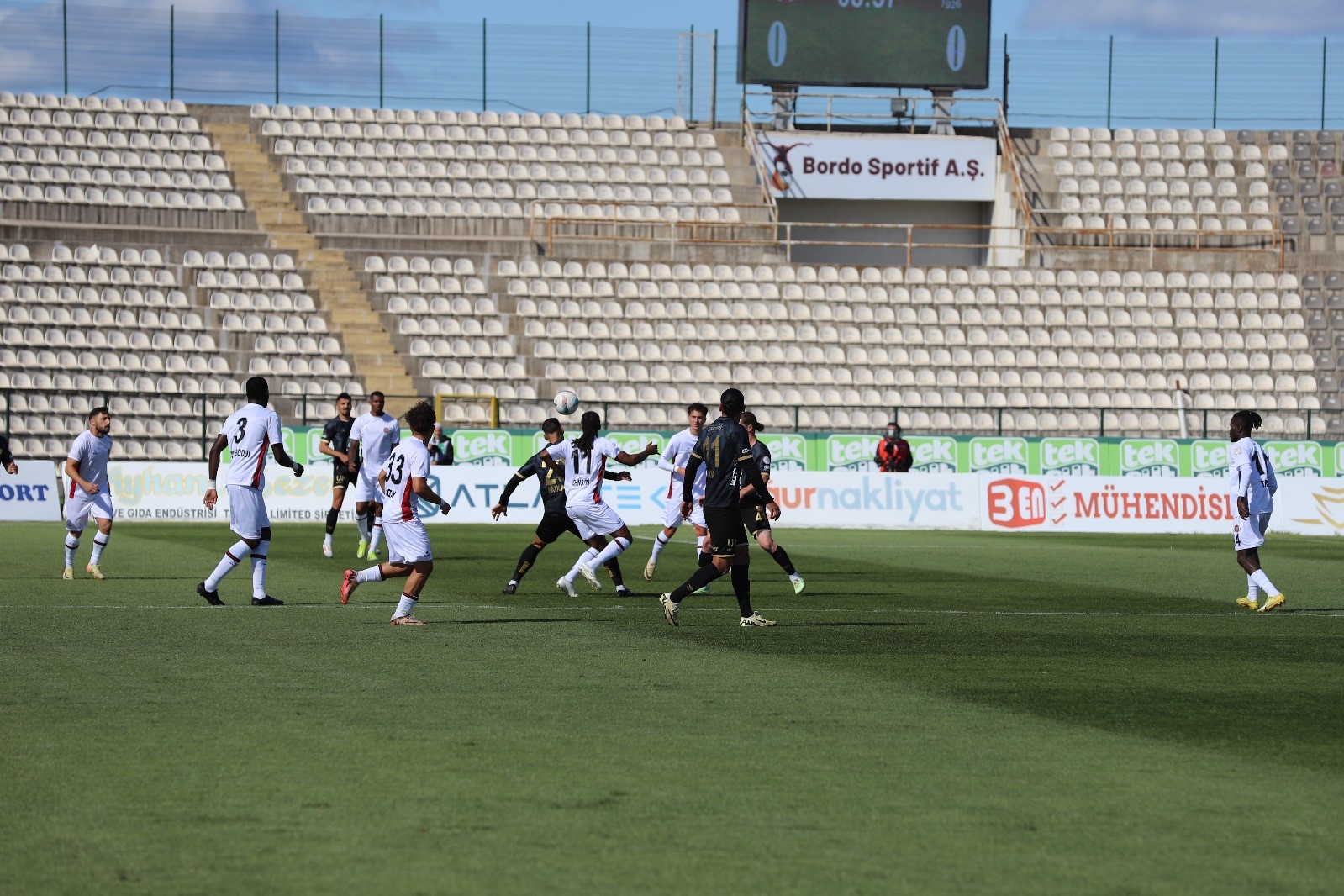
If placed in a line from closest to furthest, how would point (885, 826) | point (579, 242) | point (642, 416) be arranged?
point (885, 826) < point (642, 416) < point (579, 242)

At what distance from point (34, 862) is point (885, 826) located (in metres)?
3.26

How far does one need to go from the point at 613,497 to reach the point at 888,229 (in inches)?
752

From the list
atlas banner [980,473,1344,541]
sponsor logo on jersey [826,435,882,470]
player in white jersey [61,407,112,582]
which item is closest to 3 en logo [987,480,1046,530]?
atlas banner [980,473,1344,541]

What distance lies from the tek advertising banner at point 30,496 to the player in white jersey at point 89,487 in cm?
1381

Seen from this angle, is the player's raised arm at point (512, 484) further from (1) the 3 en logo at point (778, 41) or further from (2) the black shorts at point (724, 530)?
(1) the 3 en logo at point (778, 41)

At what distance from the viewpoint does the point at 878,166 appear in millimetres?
47562

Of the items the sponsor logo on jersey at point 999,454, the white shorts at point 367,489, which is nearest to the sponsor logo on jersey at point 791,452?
the sponsor logo on jersey at point 999,454

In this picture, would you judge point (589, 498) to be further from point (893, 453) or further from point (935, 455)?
point (935, 455)

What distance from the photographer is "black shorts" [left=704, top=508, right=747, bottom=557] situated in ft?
46.3

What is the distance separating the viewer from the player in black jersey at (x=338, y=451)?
2340 centimetres

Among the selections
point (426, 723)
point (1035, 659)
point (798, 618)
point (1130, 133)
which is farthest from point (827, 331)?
point (426, 723)

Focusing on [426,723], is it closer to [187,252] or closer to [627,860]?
[627,860]

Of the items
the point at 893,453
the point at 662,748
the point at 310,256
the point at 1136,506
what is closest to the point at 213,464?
the point at 662,748

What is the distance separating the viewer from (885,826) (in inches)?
269
